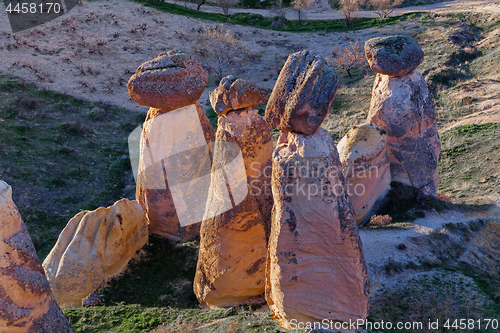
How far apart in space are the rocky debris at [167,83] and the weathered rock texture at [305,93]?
5.32m

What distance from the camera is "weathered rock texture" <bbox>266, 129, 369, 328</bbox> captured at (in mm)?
6301

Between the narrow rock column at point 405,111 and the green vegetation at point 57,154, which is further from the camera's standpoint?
the green vegetation at point 57,154

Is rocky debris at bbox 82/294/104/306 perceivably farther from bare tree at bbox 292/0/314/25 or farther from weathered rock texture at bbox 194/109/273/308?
bare tree at bbox 292/0/314/25

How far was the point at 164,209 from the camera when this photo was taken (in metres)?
12.1

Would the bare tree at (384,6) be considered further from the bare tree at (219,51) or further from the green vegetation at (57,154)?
the green vegetation at (57,154)

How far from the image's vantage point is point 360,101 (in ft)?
80.8

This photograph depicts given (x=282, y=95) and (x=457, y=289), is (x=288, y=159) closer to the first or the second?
(x=282, y=95)

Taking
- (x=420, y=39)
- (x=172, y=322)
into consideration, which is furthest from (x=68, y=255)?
(x=420, y=39)

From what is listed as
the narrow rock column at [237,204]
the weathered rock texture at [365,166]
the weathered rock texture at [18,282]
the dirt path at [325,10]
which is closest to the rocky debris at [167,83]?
the narrow rock column at [237,204]

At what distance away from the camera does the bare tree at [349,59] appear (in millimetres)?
28625

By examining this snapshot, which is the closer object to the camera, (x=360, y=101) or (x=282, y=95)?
(x=282, y=95)

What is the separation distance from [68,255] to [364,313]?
6.95m

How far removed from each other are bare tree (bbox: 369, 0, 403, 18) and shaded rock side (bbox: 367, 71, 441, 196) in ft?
88.1

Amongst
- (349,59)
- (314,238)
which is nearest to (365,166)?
(314,238)
